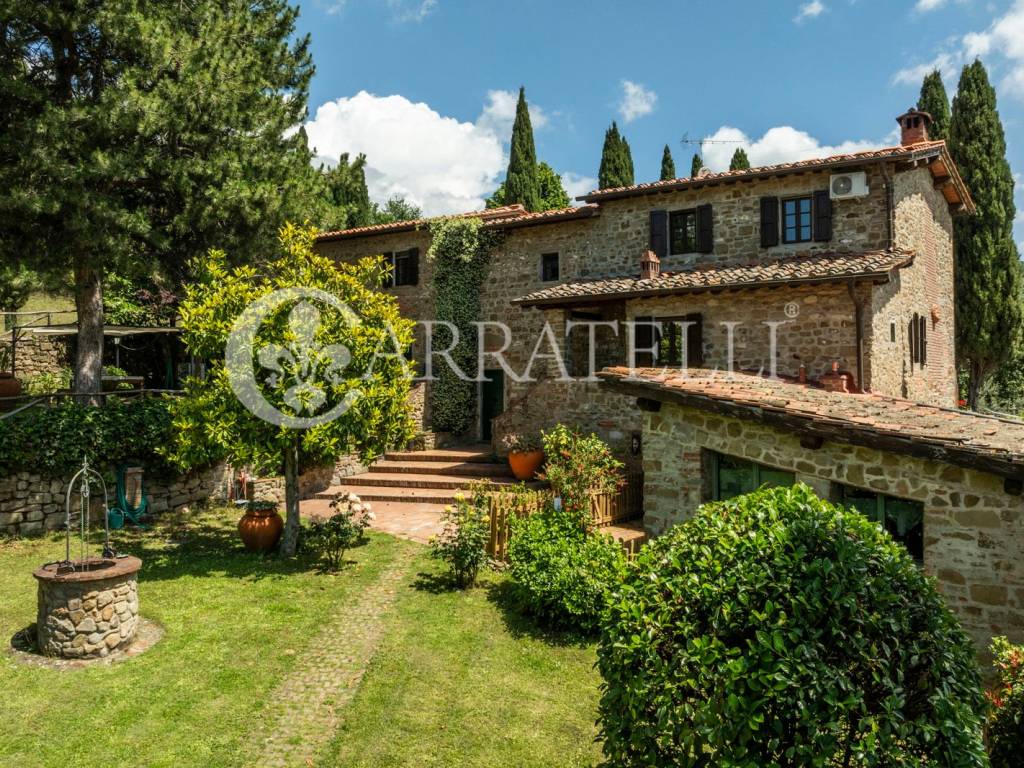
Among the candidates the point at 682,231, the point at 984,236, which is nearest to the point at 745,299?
the point at 682,231

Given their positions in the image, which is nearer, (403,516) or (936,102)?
(403,516)

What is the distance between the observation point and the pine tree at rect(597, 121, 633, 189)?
34281 mm

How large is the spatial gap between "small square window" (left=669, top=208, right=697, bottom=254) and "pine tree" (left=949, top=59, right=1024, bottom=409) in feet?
45.0

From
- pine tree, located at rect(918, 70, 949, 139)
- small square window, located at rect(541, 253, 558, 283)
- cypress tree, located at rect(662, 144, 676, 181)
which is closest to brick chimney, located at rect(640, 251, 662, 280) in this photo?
small square window, located at rect(541, 253, 558, 283)

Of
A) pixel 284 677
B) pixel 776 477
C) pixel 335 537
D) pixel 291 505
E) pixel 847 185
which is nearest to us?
pixel 284 677

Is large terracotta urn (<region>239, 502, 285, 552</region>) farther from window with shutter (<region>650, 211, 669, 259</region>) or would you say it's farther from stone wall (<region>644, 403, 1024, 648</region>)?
window with shutter (<region>650, 211, 669, 259</region>)

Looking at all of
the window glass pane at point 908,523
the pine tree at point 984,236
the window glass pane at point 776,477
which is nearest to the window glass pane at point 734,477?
the window glass pane at point 776,477

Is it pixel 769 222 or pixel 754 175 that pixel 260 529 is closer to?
pixel 769 222

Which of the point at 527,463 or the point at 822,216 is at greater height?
the point at 822,216

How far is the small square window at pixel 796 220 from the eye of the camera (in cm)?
1562

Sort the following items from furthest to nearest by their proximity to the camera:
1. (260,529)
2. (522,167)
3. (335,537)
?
1. (522,167)
2. (260,529)
3. (335,537)

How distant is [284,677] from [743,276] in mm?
11955

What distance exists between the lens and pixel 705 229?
16.8 m

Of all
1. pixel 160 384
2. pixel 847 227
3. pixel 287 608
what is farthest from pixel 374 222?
pixel 287 608
